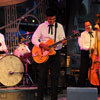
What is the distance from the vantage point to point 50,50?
4711mm

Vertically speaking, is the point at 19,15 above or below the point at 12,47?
above

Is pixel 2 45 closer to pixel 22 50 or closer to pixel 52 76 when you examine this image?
pixel 22 50

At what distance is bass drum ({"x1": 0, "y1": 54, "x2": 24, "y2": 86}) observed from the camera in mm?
5846

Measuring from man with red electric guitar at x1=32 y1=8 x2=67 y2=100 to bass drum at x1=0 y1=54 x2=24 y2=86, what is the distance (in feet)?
3.99

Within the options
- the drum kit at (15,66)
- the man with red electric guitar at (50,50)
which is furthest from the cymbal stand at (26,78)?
the man with red electric guitar at (50,50)

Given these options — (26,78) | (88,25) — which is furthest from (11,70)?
(88,25)

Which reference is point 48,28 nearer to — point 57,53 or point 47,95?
point 57,53

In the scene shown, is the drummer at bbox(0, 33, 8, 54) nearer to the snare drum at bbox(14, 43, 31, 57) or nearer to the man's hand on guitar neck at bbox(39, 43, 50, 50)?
the snare drum at bbox(14, 43, 31, 57)

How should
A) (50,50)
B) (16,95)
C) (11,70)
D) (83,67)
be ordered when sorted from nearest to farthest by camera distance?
1. (50,50)
2. (16,95)
3. (11,70)
4. (83,67)

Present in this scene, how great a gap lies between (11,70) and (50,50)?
161 cm

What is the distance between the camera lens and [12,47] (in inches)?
267

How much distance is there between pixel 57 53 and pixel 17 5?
2599 millimetres

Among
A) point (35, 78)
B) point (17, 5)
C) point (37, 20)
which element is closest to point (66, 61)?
point (35, 78)

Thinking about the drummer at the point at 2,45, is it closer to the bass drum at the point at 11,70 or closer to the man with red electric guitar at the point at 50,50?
the bass drum at the point at 11,70
